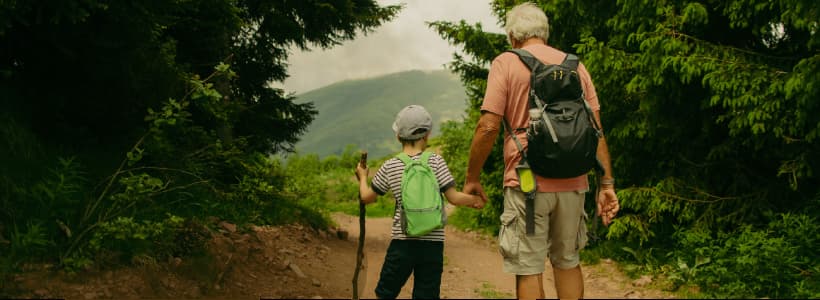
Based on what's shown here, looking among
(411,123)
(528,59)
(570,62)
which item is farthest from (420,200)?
(570,62)

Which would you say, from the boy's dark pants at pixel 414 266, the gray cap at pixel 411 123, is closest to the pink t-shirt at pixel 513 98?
the gray cap at pixel 411 123

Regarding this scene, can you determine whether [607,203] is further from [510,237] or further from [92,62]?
[92,62]

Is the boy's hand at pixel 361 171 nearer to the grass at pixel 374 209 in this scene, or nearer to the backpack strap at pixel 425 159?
the backpack strap at pixel 425 159

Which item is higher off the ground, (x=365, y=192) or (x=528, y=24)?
(x=528, y=24)

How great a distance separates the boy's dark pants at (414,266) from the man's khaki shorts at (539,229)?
44cm

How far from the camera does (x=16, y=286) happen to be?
3994 mm

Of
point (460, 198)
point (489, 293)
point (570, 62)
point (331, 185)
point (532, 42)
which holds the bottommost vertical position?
point (331, 185)

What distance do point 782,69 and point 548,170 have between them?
5012mm

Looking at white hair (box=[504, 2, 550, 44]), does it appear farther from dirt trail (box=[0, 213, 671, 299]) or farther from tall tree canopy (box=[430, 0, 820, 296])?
tall tree canopy (box=[430, 0, 820, 296])

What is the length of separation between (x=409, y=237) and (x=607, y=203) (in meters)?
1.34

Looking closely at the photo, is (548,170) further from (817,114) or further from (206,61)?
(206,61)

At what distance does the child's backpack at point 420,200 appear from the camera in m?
3.53

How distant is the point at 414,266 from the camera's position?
3654mm

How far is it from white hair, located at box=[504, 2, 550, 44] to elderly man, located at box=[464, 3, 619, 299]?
103 mm
